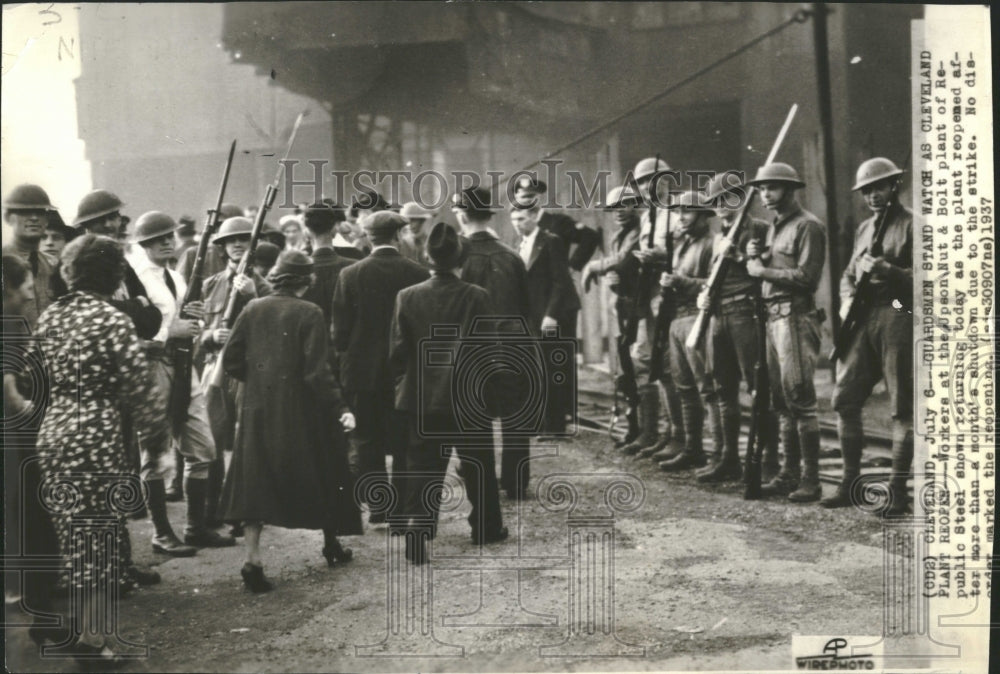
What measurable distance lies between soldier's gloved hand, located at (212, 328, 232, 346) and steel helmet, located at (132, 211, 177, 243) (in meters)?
0.57

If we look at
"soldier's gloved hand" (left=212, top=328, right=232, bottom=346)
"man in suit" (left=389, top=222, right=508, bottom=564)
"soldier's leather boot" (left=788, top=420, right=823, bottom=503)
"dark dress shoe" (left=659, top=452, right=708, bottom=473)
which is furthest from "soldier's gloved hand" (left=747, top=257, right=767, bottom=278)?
"soldier's gloved hand" (left=212, top=328, right=232, bottom=346)

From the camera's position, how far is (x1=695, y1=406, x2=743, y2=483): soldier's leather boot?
505 centimetres

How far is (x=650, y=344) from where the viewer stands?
5160mm

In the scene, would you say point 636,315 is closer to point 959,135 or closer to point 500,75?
point 500,75

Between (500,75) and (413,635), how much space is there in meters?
2.99

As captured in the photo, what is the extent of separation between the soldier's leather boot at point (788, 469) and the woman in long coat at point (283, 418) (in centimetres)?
235

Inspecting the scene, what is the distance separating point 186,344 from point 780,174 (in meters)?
3.29

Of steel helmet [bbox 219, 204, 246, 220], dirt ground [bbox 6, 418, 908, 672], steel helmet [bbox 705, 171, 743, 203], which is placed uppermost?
steel helmet [bbox 705, 171, 743, 203]

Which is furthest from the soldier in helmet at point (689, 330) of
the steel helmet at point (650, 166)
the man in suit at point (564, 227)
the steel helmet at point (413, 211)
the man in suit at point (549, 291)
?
the steel helmet at point (413, 211)

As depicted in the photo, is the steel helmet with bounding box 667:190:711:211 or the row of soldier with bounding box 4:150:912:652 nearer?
the row of soldier with bounding box 4:150:912:652

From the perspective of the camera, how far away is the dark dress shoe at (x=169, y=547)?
4.67 m

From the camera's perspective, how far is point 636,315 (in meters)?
5.18


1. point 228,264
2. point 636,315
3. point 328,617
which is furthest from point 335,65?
point 328,617

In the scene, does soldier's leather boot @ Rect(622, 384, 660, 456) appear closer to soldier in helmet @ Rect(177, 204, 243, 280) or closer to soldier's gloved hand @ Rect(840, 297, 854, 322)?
soldier's gloved hand @ Rect(840, 297, 854, 322)
